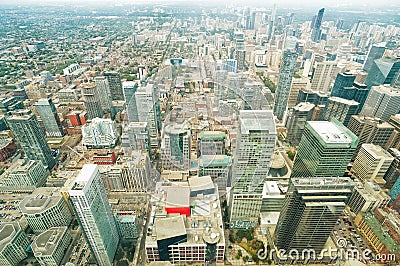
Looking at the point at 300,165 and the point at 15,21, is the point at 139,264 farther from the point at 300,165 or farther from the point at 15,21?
the point at 15,21

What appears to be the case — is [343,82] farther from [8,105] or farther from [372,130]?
[8,105]

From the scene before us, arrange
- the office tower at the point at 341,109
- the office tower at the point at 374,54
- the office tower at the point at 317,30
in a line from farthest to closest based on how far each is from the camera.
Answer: the office tower at the point at 317,30, the office tower at the point at 374,54, the office tower at the point at 341,109

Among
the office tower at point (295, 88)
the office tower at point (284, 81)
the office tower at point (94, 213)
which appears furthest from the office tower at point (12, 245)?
the office tower at point (295, 88)

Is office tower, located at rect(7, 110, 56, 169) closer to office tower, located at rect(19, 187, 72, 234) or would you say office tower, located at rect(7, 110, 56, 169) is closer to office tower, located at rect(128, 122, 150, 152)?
office tower, located at rect(19, 187, 72, 234)

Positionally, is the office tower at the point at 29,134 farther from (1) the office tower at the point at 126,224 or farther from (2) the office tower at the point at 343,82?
(2) the office tower at the point at 343,82

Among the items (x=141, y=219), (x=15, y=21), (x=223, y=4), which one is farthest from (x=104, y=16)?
(x=141, y=219)

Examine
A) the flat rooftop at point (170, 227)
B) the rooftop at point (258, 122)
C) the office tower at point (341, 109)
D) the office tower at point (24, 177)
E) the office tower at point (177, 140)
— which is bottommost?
the office tower at point (24, 177)

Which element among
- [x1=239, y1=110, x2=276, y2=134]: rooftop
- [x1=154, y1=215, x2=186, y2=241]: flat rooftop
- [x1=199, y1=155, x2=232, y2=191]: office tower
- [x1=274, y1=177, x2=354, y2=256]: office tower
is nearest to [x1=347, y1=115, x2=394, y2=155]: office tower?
[x1=274, y1=177, x2=354, y2=256]: office tower
